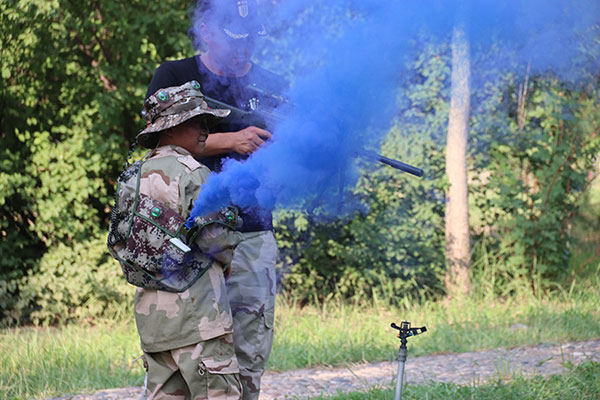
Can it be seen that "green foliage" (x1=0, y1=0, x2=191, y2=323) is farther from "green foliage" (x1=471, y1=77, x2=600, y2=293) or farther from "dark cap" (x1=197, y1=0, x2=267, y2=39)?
"dark cap" (x1=197, y1=0, x2=267, y2=39)

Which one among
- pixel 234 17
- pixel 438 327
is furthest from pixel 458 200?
pixel 234 17

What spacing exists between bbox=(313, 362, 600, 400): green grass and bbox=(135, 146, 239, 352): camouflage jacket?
5.91ft

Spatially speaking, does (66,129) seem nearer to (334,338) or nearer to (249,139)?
(334,338)

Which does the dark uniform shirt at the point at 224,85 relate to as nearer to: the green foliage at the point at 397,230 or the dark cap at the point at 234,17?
the dark cap at the point at 234,17

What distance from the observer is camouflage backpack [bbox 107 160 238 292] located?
266 cm

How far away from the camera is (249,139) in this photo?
3.10m

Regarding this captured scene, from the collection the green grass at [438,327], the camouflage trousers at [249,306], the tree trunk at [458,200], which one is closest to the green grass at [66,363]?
the green grass at [438,327]

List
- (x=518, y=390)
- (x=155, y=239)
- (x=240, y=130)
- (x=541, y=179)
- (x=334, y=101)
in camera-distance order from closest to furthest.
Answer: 1. (x=155, y=239)
2. (x=334, y=101)
3. (x=240, y=130)
4. (x=518, y=390)
5. (x=541, y=179)

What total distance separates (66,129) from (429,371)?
5032 millimetres

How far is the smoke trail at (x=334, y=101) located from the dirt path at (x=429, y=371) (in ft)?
5.81

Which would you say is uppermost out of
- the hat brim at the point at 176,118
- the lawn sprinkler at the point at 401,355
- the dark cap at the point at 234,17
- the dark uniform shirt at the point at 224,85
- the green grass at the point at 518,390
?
the dark cap at the point at 234,17

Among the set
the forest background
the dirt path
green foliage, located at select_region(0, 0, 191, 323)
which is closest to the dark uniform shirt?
the dirt path

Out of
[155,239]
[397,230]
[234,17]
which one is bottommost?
[155,239]

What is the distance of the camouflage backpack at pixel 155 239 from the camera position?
266cm
